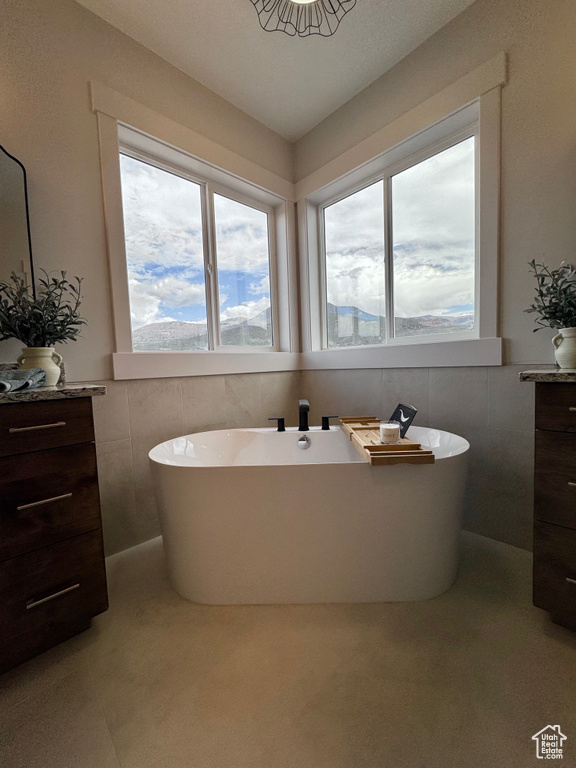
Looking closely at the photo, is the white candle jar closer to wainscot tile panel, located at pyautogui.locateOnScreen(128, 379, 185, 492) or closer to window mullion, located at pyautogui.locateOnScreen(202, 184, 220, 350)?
wainscot tile panel, located at pyautogui.locateOnScreen(128, 379, 185, 492)

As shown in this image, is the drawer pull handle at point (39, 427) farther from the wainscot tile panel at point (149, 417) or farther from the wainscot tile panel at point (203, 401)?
the wainscot tile panel at point (203, 401)

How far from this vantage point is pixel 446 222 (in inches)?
79.5

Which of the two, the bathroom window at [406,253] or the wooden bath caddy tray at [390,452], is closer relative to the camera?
the wooden bath caddy tray at [390,452]

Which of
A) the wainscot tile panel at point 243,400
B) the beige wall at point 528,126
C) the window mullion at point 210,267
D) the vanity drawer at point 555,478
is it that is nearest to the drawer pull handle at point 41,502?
the wainscot tile panel at point 243,400

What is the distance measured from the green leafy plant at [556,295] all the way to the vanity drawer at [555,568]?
0.78 meters

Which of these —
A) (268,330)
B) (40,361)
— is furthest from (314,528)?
(268,330)

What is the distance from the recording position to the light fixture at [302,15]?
5.32 ft

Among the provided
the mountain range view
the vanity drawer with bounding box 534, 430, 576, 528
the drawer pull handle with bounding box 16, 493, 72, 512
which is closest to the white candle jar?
the vanity drawer with bounding box 534, 430, 576, 528

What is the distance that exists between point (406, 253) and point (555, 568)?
1843mm

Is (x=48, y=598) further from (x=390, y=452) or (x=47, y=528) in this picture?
(x=390, y=452)

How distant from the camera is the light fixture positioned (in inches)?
63.9

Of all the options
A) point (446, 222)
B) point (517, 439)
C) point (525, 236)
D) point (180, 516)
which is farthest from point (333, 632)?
point (446, 222)

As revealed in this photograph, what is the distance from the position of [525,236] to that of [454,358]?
2.13 ft

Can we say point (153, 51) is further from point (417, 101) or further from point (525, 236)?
point (525, 236)
